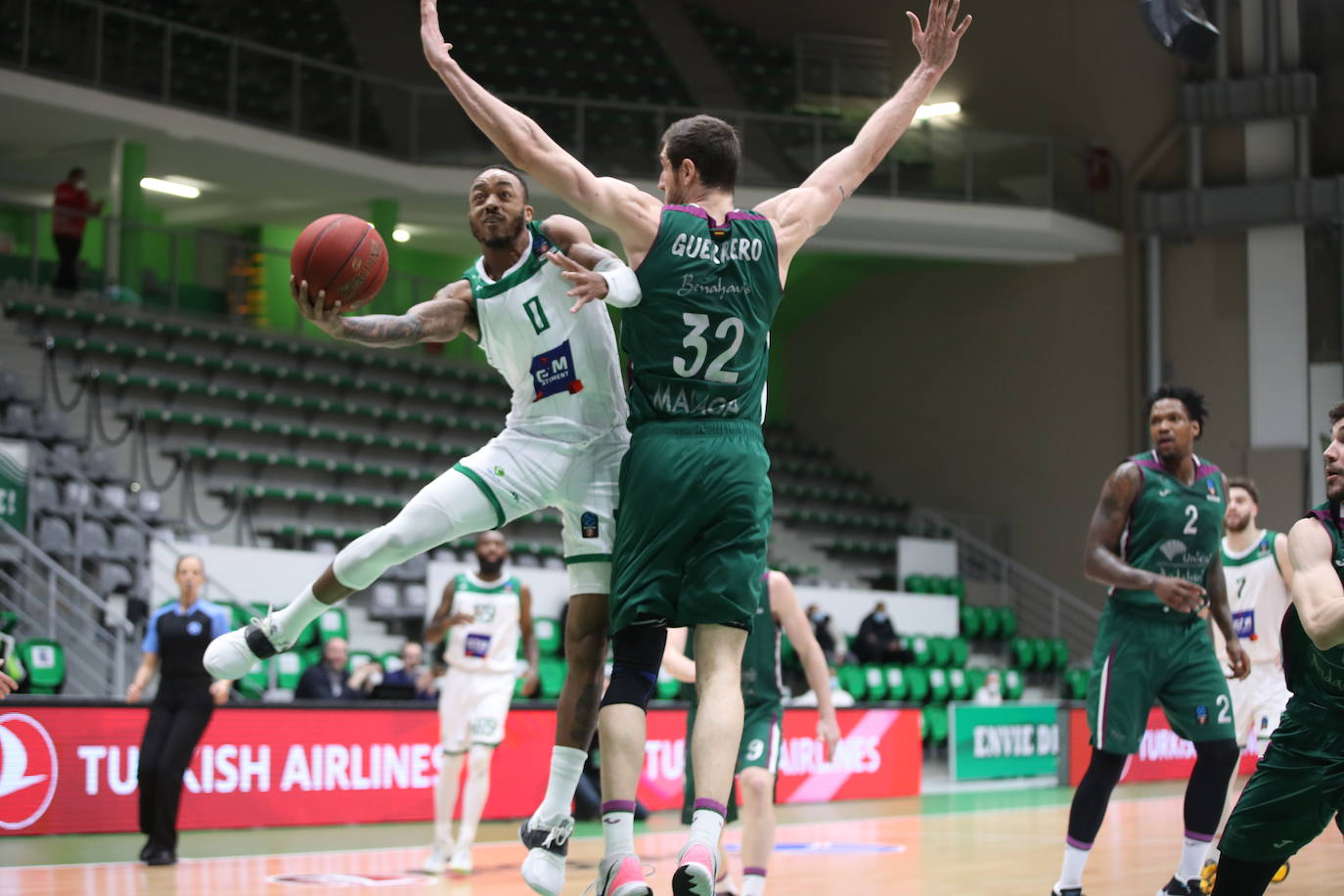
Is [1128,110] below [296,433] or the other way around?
the other way around

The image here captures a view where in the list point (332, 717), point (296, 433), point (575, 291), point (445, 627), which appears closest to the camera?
point (575, 291)

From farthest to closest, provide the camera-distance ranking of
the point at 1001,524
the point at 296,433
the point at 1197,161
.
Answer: the point at 1001,524 < the point at 1197,161 < the point at 296,433

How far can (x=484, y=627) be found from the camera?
9.84 metres

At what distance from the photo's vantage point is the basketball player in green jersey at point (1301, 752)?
4.59 m

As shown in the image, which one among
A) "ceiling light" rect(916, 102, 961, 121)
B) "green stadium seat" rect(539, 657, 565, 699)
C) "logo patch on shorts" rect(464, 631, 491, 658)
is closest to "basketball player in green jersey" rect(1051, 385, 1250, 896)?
"logo patch on shorts" rect(464, 631, 491, 658)

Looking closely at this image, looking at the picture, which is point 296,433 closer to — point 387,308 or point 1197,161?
point 387,308

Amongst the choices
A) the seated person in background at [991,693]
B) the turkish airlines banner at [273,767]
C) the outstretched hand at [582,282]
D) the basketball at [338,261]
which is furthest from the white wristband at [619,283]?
the seated person in background at [991,693]

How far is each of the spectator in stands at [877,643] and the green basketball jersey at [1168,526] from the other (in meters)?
11.3

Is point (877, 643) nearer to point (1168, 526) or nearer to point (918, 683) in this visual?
point (918, 683)

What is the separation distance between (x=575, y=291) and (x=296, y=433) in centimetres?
1477

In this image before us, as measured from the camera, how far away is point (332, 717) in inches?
459

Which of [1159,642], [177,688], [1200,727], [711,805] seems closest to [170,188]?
[177,688]

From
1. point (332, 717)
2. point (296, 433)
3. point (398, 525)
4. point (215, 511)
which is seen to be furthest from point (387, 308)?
point (398, 525)

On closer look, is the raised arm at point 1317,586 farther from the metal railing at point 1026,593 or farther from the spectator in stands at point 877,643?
the metal railing at point 1026,593
